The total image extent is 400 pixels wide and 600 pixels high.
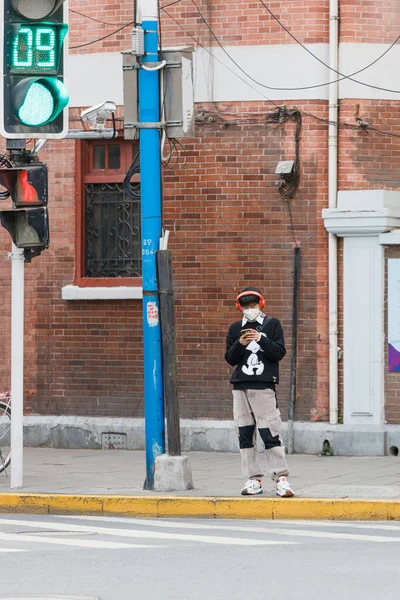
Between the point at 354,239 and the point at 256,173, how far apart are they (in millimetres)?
1381

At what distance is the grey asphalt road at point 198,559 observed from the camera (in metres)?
7.86

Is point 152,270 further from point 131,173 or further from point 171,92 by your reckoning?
point 171,92

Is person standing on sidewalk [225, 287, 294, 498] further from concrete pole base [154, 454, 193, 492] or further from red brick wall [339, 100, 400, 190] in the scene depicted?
red brick wall [339, 100, 400, 190]

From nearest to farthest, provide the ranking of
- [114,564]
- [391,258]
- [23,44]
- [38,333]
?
[114,564]
[23,44]
[391,258]
[38,333]

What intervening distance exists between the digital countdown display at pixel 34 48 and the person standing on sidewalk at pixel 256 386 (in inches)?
103

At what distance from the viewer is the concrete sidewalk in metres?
11.3

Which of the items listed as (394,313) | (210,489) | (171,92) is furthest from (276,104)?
(210,489)

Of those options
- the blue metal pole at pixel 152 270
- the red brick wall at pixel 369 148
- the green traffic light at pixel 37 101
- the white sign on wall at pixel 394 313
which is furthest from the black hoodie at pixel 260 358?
the red brick wall at pixel 369 148

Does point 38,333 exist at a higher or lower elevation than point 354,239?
lower

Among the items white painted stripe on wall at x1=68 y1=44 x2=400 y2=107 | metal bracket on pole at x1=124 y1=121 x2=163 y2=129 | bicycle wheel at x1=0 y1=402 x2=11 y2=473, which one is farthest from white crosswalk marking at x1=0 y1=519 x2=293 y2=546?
white painted stripe on wall at x1=68 y1=44 x2=400 y2=107

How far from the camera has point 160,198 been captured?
40.2 ft

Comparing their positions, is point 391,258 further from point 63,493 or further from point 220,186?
point 63,493

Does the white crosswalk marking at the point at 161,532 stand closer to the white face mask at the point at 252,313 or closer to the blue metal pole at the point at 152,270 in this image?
the blue metal pole at the point at 152,270

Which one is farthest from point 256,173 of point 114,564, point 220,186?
point 114,564
